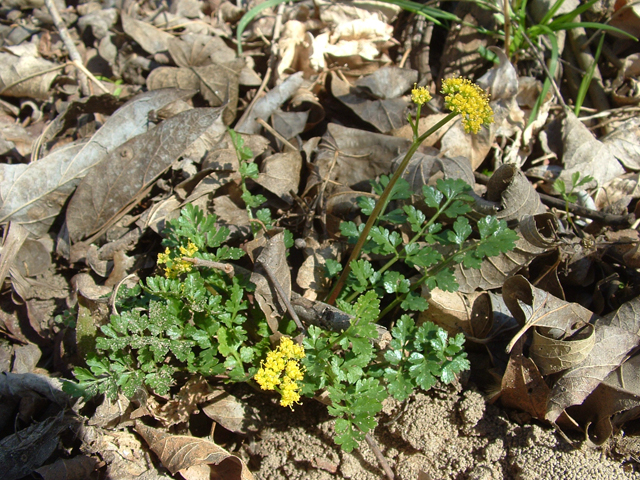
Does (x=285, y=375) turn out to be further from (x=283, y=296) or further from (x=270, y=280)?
(x=270, y=280)

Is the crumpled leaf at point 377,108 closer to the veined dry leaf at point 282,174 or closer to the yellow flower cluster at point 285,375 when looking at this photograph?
the veined dry leaf at point 282,174

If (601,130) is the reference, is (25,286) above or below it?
below

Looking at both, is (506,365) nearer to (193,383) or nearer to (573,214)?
(573,214)

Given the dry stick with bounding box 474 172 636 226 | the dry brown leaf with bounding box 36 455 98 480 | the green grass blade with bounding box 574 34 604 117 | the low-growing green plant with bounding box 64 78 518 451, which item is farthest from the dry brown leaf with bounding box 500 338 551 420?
the green grass blade with bounding box 574 34 604 117

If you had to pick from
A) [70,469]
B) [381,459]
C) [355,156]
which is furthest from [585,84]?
[70,469]

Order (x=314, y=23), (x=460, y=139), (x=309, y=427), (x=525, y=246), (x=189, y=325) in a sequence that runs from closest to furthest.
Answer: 1. (x=189, y=325)
2. (x=309, y=427)
3. (x=525, y=246)
4. (x=460, y=139)
5. (x=314, y=23)

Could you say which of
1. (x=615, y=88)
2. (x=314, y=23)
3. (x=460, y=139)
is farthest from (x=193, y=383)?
(x=615, y=88)
